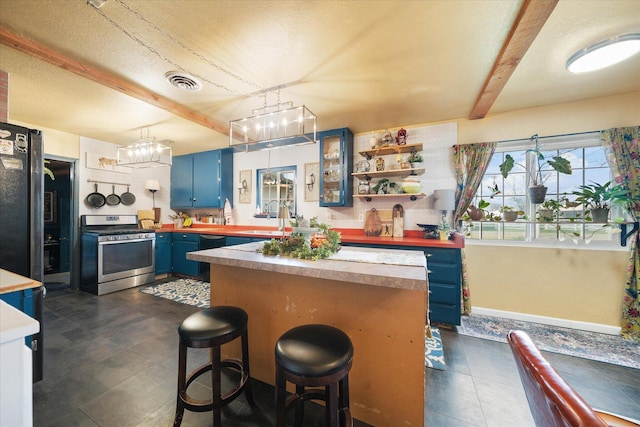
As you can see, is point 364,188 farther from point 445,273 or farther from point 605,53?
point 605,53

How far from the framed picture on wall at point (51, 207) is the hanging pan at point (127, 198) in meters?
1.81

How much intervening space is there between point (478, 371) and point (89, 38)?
3917mm

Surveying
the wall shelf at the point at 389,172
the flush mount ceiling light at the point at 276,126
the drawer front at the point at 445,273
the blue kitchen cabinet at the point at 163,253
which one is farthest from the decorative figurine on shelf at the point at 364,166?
the blue kitchen cabinet at the point at 163,253

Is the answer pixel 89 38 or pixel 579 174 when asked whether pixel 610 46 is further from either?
pixel 89 38

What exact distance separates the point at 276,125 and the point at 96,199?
3776mm

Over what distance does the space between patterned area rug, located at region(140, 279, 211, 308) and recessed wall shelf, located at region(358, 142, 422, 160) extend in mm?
2990

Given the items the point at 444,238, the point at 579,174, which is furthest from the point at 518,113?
the point at 444,238

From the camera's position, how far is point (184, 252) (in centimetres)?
425

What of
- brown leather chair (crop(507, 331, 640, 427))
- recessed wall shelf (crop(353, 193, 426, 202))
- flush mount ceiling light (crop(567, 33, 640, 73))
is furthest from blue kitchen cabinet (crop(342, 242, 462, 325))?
flush mount ceiling light (crop(567, 33, 640, 73))

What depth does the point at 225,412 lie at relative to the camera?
4.82 ft

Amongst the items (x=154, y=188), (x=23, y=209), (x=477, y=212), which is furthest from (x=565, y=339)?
(x=154, y=188)

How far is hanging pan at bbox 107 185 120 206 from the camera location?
4.10 m

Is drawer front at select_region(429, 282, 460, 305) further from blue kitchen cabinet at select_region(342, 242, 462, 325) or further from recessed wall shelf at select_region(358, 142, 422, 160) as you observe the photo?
recessed wall shelf at select_region(358, 142, 422, 160)

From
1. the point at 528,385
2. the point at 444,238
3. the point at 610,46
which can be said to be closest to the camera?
the point at 528,385
